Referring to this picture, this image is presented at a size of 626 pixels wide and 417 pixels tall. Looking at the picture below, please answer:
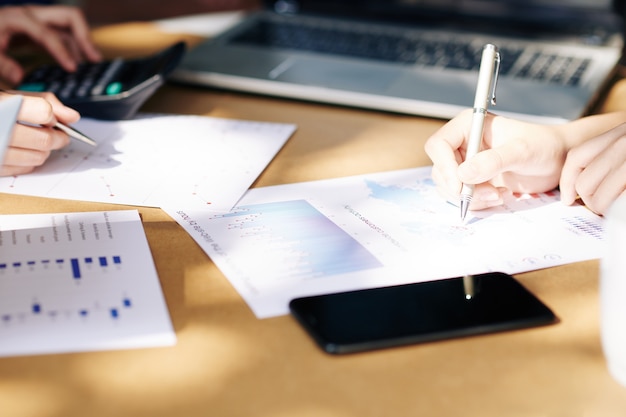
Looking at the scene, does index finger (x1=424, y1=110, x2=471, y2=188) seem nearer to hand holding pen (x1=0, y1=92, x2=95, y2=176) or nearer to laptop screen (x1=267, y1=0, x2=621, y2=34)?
hand holding pen (x1=0, y1=92, x2=95, y2=176)

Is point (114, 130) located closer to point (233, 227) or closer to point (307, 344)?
point (233, 227)

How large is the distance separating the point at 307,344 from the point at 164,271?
0.16 meters

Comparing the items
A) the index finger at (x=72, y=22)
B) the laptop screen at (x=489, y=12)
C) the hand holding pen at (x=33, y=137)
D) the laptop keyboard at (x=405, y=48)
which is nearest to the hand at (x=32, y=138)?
the hand holding pen at (x=33, y=137)

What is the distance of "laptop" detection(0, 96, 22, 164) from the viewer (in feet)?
1.54

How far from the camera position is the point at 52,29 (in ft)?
3.82

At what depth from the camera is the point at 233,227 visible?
2.20ft

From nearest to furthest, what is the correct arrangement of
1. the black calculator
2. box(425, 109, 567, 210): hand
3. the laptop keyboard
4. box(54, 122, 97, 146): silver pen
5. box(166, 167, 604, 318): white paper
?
box(166, 167, 604, 318): white paper, box(425, 109, 567, 210): hand, box(54, 122, 97, 146): silver pen, the black calculator, the laptop keyboard

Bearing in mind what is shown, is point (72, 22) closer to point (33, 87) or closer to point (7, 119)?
point (33, 87)

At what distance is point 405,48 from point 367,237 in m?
0.57

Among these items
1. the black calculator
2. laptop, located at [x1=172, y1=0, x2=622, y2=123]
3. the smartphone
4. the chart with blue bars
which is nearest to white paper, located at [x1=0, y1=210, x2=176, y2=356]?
the chart with blue bars

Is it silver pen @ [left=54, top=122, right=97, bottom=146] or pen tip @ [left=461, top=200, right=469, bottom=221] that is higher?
silver pen @ [left=54, top=122, right=97, bottom=146]

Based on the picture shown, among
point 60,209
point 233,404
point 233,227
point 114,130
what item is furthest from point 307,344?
point 114,130

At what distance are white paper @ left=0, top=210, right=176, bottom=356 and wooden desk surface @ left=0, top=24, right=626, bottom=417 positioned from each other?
0.04 ft

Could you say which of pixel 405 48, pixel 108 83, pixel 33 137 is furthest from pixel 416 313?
pixel 405 48
